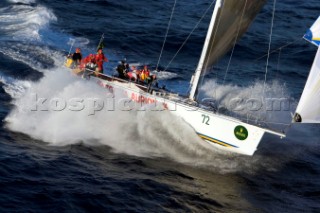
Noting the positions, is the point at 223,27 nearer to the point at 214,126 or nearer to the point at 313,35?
the point at 214,126

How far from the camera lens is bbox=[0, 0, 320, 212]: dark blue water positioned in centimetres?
1859

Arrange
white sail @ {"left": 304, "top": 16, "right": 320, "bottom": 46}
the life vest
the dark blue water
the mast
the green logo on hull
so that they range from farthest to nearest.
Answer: the life vest < the mast < the green logo on hull < the dark blue water < white sail @ {"left": 304, "top": 16, "right": 320, "bottom": 46}

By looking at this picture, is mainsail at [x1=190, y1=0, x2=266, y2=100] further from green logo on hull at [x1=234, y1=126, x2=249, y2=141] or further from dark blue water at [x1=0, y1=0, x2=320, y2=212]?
dark blue water at [x1=0, y1=0, x2=320, y2=212]

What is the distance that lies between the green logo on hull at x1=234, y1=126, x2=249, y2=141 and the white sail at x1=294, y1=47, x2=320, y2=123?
10.3ft

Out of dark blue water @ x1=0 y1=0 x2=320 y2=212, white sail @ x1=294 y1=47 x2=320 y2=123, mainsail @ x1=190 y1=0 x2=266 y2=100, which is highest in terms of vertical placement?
mainsail @ x1=190 y1=0 x2=266 y2=100

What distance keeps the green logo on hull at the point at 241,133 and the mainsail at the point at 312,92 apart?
3.23 meters

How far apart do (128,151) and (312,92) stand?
23.9ft

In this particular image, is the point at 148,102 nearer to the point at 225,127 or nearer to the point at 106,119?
the point at 106,119

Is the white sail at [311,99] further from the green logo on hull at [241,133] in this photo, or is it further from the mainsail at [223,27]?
the mainsail at [223,27]

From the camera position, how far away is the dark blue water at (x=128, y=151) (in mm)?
18594

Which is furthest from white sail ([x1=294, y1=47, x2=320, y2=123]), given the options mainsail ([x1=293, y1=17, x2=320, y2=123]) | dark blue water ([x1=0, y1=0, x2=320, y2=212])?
dark blue water ([x1=0, y1=0, x2=320, y2=212])

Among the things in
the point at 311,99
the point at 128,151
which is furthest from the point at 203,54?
the point at 311,99

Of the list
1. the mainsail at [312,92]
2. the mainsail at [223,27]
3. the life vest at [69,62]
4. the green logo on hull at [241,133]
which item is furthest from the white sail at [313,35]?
the life vest at [69,62]

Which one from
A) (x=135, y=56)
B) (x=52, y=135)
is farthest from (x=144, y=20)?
(x=52, y=135)
